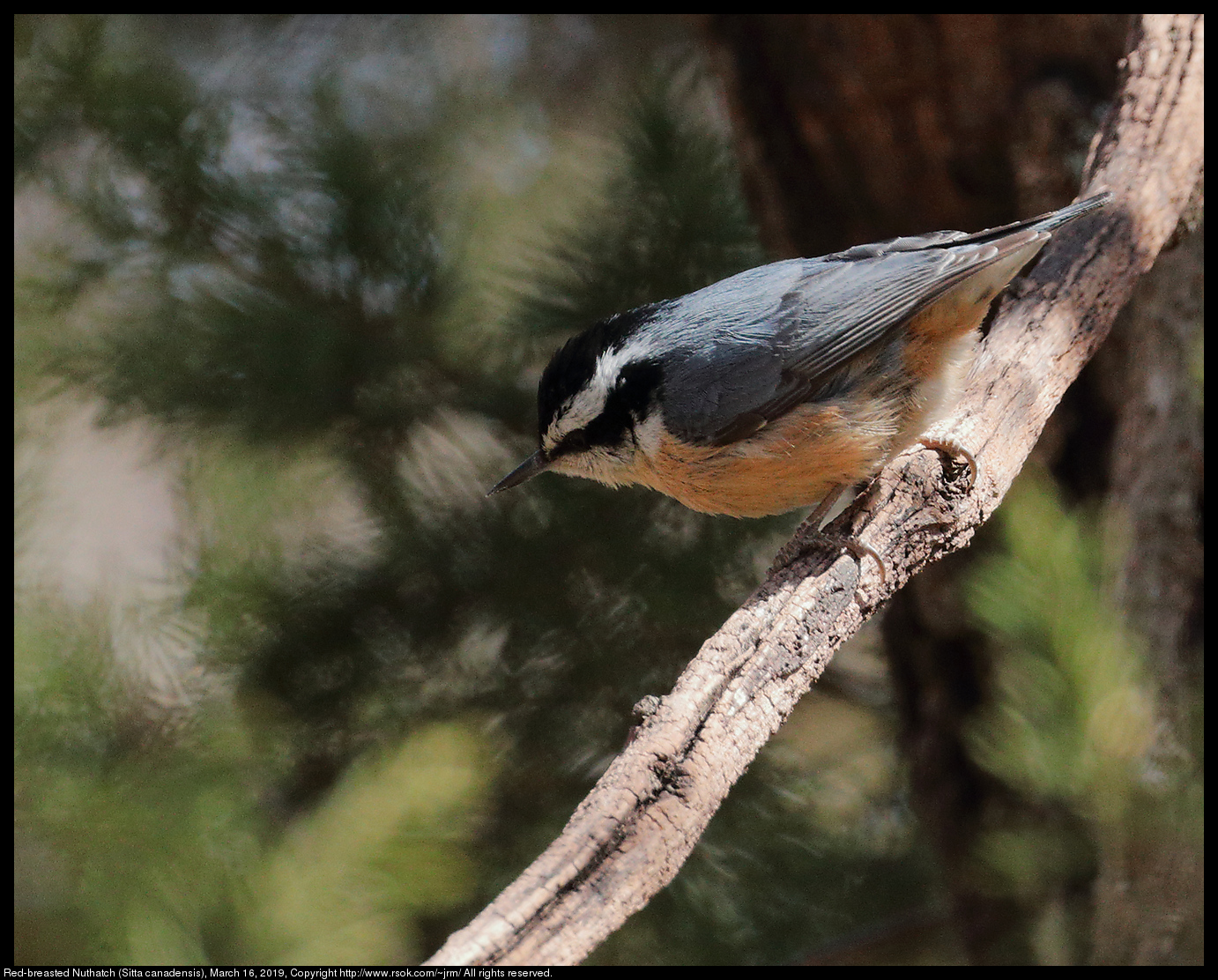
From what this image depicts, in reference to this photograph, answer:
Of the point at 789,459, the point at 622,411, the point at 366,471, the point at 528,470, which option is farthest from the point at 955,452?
the point at 366,471

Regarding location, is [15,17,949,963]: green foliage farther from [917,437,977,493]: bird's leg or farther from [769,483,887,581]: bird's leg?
[917,437,977,493]: bird's leg

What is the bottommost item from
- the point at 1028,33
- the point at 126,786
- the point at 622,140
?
the point at 126,786

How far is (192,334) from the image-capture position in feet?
5.91

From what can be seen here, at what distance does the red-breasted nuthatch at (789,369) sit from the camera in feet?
4.85

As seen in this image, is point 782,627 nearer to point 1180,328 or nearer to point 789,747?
point 789,747

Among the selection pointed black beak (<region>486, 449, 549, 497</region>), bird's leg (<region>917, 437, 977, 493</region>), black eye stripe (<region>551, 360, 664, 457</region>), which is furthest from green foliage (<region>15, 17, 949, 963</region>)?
bird's leg (<region>917, 437, 977, 493</region>)

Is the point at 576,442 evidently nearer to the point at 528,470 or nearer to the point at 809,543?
the point at 528,470

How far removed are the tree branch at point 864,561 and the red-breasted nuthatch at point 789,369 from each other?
0.25 ft

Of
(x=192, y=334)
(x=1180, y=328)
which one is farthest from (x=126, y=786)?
(x=1180, y=328)

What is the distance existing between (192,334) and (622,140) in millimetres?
864

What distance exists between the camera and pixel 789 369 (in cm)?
150

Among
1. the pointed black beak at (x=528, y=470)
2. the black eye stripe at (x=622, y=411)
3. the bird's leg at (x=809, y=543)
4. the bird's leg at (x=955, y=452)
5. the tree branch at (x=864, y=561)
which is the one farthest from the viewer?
the pointed black beak at (x=528, y=470)

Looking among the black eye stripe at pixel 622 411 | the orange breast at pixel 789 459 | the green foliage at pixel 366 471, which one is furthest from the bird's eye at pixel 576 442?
the green foliage at pixel 366 471

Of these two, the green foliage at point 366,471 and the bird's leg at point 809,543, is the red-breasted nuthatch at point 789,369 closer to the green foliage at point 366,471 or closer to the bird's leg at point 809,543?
the bird's leg at point 809,543
